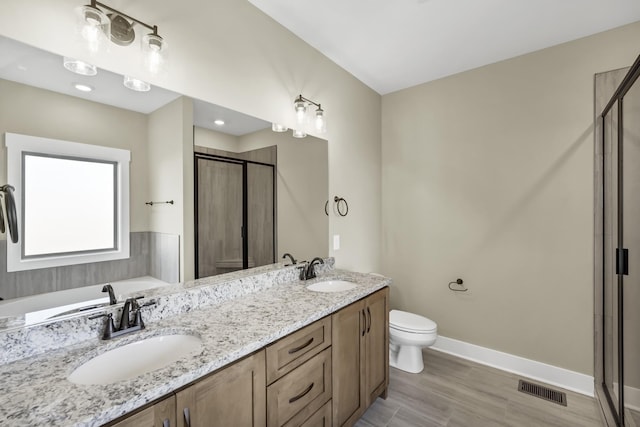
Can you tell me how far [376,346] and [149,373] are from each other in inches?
56.6

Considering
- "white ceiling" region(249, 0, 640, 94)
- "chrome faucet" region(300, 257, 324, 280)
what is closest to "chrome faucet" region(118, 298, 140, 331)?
"chrome faucet" region(300, 257, 324, 280)

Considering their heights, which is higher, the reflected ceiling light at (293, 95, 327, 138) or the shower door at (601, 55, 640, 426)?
the reflected ceiling light at (293, 95, 327, 138)

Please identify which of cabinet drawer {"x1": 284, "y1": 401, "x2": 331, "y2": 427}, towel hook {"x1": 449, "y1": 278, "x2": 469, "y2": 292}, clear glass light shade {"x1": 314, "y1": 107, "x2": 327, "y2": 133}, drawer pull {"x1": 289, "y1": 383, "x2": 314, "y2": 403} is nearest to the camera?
drawer pull {"x1": 289, "y1": 383, "x2": 314, "y2": 403}

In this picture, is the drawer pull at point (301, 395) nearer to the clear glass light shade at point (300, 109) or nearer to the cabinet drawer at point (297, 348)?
the cabinet drawer at point (297, 348)

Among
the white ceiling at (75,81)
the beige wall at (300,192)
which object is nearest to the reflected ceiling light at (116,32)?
the white ceiling at (75,81)

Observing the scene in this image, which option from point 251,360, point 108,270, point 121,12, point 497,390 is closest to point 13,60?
point 121,12

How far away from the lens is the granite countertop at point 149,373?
2.27 feet

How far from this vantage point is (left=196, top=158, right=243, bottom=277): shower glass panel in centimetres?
158

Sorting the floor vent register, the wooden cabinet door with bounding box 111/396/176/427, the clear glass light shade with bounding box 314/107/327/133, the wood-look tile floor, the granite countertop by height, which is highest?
the clear glass light shade with bounding box 314/107/327/133

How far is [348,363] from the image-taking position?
5.33ft

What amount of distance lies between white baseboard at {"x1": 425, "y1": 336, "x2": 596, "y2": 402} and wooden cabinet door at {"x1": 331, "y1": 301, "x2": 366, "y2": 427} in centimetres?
138

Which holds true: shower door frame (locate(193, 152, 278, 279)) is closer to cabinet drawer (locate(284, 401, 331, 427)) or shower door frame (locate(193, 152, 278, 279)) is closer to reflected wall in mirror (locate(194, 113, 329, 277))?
reflected wall in mirror (locate(194, 113, 329, 277))

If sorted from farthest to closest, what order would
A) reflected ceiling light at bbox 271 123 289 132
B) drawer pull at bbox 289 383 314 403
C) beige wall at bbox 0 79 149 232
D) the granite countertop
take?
1. reflected ceiling light at bbox 271 123 289 132
2. drawer pull at bbox 289 383 314 403
3. beige wall at bbox 0 79 149 232
4. the granite countertop

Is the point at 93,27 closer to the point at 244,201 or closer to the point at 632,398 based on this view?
the point at 244,201
